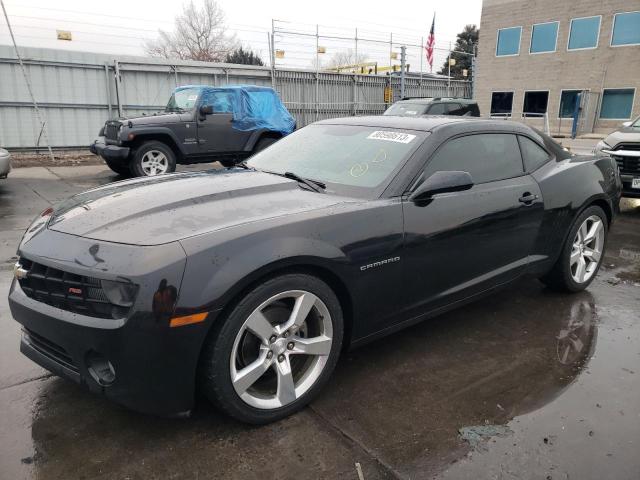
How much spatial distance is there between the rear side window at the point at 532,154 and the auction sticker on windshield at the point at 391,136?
113 cm

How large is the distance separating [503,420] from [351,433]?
0.81m

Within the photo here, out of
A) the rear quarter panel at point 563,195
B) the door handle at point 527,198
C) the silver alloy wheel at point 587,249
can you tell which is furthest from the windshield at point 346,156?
the silver alloy wheel at point 587,249

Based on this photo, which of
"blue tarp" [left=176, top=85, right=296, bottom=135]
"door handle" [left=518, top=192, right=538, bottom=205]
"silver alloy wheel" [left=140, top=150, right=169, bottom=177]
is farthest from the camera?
"blue tarp" [left=176, top=85, right=296, bottom=135]

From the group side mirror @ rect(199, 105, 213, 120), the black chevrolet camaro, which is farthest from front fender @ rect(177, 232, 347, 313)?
side mirror @ rect(199, 105, 213, 120)

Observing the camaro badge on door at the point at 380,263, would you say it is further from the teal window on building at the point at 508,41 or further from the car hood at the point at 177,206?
the teal window on building at the point at 508,41

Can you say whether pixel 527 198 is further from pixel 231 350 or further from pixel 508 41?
pixel 508 41

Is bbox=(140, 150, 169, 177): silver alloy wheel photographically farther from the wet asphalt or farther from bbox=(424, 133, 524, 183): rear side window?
bbox=(424, 133, 524, 183): rear side window

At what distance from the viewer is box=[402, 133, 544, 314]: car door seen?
10.1 feet

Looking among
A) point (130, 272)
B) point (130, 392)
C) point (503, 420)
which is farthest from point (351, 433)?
point (130, 272)

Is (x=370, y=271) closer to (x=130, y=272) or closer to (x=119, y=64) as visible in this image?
(x=130, y=272)

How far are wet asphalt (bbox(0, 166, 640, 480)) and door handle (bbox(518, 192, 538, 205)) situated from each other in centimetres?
93

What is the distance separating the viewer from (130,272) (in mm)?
2156

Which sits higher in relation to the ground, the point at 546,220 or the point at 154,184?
the point at 154,184

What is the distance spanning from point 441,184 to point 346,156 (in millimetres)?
746
